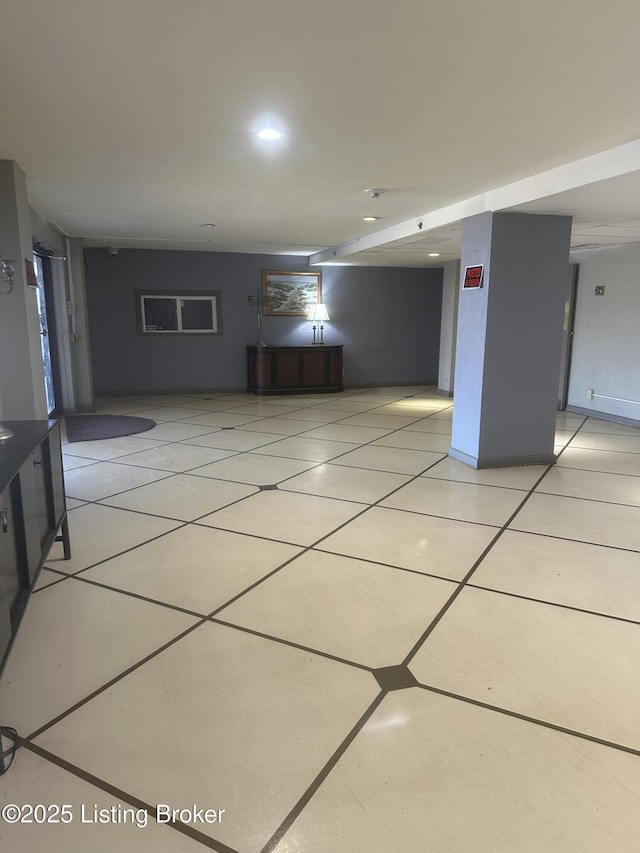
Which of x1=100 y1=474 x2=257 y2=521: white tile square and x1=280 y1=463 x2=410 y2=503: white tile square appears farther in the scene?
x1=280 y1=463 x2=410 y2=503: white tile square

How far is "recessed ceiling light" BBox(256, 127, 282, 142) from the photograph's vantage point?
9.99 feet

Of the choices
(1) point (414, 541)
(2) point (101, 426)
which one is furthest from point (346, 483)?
(2) point (101, 426)

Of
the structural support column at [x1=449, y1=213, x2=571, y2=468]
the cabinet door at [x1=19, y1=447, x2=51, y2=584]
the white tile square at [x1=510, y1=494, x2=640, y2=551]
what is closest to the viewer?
the cabinet door at [x1=19, y1=447, x2=51, y2=584]

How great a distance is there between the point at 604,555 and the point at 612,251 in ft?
17.0

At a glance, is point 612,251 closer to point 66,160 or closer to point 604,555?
point 604,555

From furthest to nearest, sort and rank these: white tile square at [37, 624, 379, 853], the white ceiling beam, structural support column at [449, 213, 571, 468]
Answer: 1. structural support column at [449, 213, 571, 468]
2. the white ceiling beam
3. white tile square at [37, 624, 379, 853]

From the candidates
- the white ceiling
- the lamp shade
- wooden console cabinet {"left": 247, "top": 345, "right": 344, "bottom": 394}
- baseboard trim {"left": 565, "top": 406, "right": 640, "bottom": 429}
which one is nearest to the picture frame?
the lamp shade

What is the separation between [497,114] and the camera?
278 centimetres

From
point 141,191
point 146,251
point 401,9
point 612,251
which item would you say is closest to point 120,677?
point 401,9

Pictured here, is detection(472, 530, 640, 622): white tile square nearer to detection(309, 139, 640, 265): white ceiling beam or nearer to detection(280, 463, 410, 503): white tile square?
detection(280, 463, 410, 503): white tile square

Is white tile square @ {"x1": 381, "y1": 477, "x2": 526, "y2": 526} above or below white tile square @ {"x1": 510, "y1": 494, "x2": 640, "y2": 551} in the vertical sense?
below

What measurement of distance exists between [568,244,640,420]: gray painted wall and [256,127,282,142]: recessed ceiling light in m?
5.22

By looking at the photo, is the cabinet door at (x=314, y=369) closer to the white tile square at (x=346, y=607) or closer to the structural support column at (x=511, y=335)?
the structural support column at (x=511, y=335)

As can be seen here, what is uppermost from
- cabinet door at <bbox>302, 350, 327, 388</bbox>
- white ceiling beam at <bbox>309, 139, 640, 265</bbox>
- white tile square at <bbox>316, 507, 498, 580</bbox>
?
white ceiling beam at <bbox>309, 139, 640, 265</bbox>
